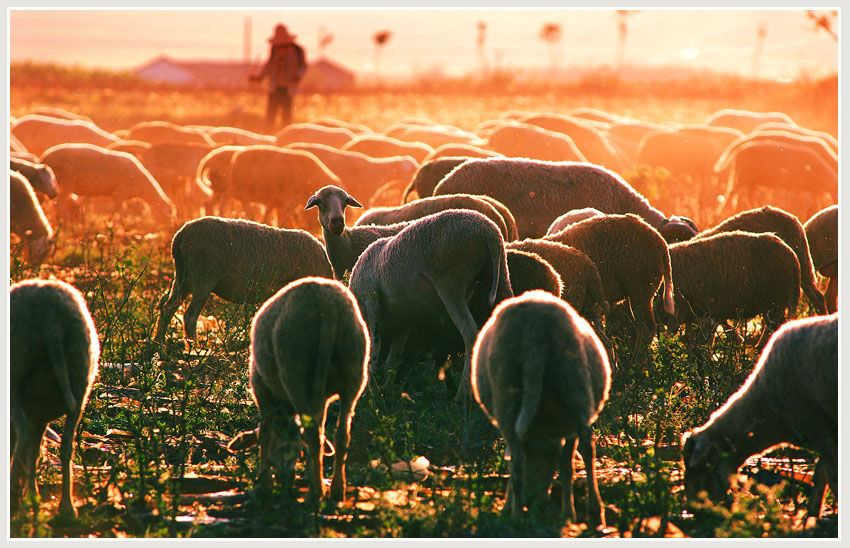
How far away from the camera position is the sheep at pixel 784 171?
14820 millimetres

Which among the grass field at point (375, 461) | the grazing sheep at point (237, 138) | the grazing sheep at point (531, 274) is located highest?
the grazing sheep at point (237, 138)

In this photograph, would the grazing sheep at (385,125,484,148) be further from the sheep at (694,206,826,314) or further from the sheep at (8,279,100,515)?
the sheep at (8,279,100,515)

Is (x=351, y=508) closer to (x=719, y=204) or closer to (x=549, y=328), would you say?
(x=549, y=328)

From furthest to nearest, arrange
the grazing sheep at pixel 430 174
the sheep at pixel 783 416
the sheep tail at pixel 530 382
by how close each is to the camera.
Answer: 1. the grazing sheep at pixel 430 174
2. the sheep at pixel 783 416
3. the sheep tail at pixel 530 382

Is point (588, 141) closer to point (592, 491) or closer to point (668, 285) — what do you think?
point (668, 285)

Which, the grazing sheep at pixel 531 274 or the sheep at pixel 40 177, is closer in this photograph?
the grazing sheep at pixel 531 274

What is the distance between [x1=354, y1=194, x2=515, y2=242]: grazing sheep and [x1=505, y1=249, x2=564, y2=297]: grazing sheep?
56.5 inches

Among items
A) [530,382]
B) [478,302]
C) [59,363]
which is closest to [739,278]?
[478,302]

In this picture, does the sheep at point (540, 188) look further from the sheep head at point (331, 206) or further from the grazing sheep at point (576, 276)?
the grazing sheep at point (576, 276)

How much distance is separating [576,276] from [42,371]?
334 centimetres

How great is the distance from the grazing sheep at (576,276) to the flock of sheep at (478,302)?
0.03 feet

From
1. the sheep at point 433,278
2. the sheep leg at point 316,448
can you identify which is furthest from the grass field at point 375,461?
the sheep at point 433,278

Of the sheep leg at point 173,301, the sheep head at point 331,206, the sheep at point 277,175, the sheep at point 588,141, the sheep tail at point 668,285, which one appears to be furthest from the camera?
the sheep at point 588,141

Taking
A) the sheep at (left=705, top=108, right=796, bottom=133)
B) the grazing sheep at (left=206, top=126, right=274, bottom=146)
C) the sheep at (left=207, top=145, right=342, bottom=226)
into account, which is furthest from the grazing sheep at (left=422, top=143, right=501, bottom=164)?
the sheep at (left=705, top=108, right=796, bottom=133)
